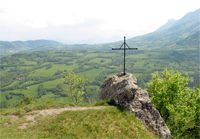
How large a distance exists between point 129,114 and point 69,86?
21788 millimetres

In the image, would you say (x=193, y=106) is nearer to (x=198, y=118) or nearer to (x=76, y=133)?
(x=198, y=118)

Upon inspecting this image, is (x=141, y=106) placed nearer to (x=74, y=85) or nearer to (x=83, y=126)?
(x=83, y=126)

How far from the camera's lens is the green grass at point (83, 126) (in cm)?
1257

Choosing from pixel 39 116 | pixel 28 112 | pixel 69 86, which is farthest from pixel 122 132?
pixel 69 86

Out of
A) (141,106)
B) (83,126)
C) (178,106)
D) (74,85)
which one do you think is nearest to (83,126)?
(83,126)

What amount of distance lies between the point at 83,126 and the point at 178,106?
62.5 feet

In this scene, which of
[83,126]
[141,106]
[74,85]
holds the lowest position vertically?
[74,85]

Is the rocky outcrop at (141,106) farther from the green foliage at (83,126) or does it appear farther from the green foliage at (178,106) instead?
the green foliage at (178,106)

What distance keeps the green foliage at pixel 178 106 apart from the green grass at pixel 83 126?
11.9 metres

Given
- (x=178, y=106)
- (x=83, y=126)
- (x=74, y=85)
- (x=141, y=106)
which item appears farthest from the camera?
(x=74, y=85)

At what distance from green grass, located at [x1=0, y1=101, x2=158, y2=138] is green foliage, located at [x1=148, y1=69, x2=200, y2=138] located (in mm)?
11883

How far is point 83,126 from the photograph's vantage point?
13.5 meters

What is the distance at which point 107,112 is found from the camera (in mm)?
15461

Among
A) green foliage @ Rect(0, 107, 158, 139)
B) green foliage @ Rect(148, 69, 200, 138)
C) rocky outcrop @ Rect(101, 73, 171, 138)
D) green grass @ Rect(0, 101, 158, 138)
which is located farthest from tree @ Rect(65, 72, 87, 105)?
green foliage @ Rect(148, 69, 200, 138)
